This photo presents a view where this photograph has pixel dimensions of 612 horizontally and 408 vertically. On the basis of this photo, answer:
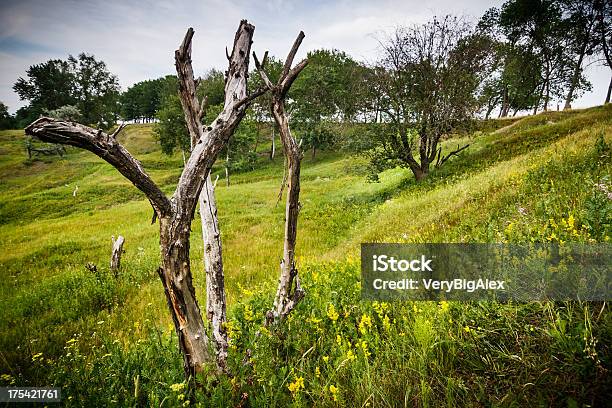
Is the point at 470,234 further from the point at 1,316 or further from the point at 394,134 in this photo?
the point at 394,134

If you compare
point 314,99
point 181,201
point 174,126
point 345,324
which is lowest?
point 345,324

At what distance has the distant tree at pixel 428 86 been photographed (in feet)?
52.5

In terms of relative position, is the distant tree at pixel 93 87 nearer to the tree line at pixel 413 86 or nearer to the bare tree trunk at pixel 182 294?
the tree line at pixel 413 86

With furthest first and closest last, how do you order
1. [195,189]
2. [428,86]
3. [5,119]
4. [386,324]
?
[5,119]
[428,86]
[386,324]
[195,189]

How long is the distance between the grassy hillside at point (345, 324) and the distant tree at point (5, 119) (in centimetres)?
9574

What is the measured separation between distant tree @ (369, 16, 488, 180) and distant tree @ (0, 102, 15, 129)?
106338 millimetres

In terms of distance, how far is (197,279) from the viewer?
9.41 m

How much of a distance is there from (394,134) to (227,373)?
16.4 meters

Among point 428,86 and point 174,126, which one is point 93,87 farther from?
point 428,86

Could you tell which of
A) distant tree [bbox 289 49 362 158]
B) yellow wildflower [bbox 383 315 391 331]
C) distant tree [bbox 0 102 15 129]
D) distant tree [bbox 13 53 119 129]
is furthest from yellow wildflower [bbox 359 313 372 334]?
distant tree [bbox 0 102 15 129]

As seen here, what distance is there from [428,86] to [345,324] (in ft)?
51.5

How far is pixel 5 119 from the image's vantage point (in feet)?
276

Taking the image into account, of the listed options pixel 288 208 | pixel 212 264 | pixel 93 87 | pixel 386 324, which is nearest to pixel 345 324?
pixel 386 324

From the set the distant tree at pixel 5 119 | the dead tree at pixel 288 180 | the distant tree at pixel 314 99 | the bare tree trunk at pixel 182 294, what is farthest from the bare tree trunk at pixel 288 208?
the distant tree at pixel 5 119
